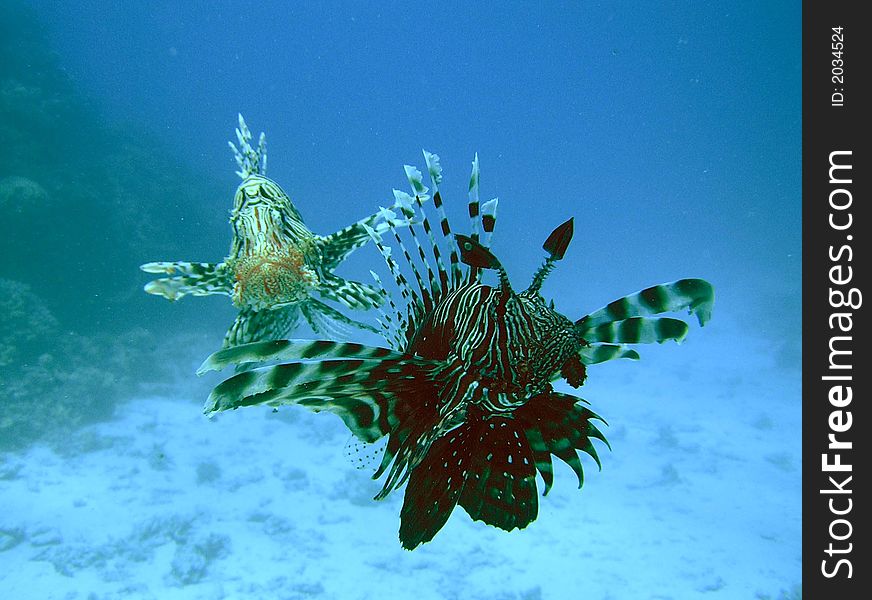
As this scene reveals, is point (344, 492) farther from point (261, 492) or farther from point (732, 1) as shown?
point (732, 1)

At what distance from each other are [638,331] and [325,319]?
2.21 metres

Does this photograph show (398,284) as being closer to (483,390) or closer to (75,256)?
(483,390)

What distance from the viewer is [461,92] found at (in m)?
94.6

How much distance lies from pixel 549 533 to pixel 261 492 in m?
6.06

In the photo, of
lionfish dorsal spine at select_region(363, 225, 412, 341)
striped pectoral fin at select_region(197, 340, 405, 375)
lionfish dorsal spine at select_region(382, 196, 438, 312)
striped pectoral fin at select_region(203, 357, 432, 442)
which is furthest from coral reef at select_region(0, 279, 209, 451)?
striped pectoral fin at select_region(197, 340, 405, 375)

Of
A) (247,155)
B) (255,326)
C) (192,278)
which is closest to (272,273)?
(255,326)

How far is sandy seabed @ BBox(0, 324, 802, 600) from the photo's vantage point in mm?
8594

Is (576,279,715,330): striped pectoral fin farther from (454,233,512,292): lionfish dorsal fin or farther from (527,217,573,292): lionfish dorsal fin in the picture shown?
(454,233,512,292): lionfish dorsal fin

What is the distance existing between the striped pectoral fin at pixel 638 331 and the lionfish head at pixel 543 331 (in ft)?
0.42

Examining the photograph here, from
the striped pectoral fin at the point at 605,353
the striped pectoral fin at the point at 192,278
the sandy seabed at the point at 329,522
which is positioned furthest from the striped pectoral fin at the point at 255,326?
the sandy seabed at the point at 329,522

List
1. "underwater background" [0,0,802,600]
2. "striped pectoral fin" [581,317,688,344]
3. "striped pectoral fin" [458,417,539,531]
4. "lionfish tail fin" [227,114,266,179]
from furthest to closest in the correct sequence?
"underwater background" [0,0,802,600] < "lionfish tail fin" [227,114,266,179] < "striped pectoral fin" [458,417,539,531] < "striped pectoral fin" [581,317,688,344]

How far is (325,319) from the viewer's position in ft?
11.8

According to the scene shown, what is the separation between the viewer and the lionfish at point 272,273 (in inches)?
122
